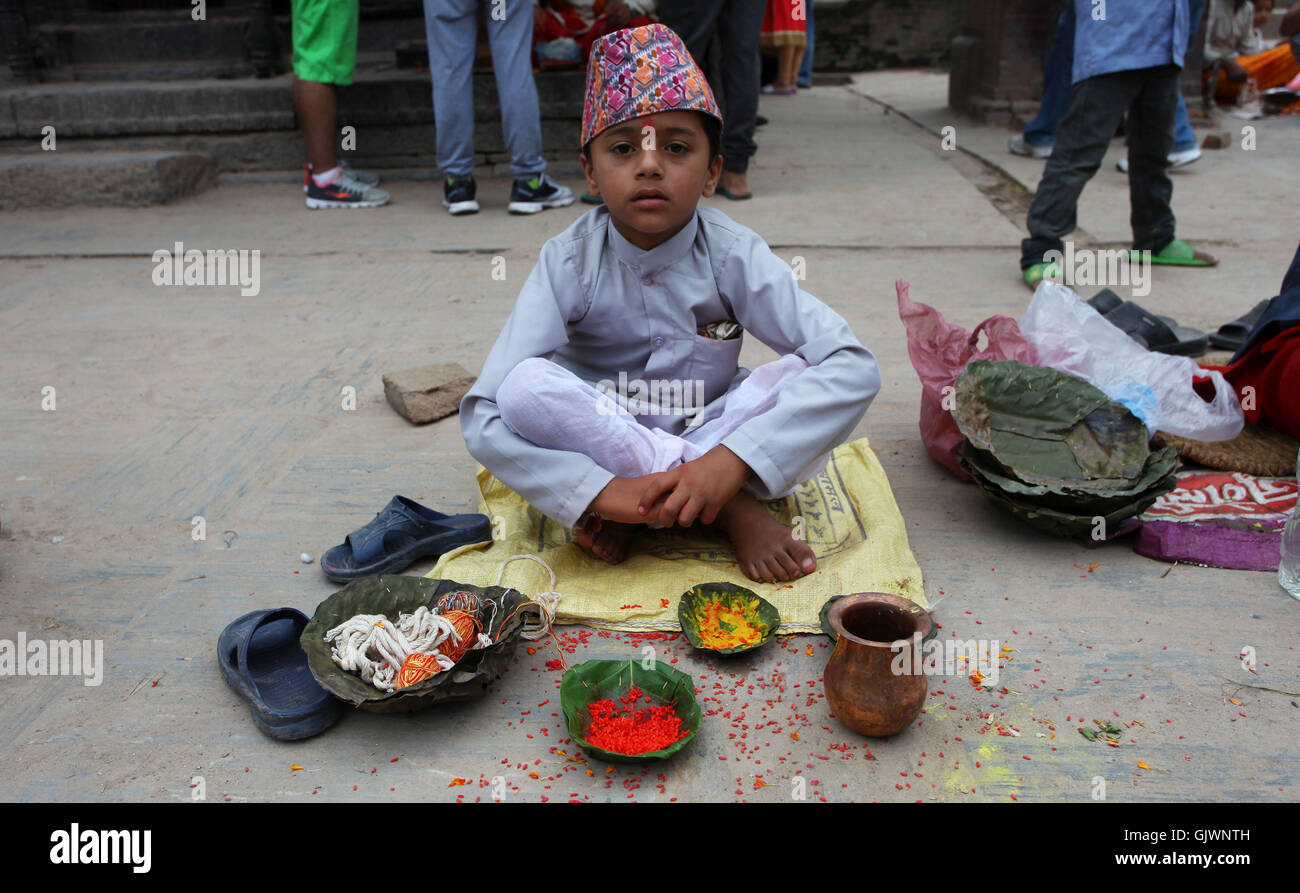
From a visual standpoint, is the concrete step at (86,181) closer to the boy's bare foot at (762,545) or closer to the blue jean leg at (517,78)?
the blue jean leg at (517,78)

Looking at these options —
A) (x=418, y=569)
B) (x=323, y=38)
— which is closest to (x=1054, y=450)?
(x=418, y=569)

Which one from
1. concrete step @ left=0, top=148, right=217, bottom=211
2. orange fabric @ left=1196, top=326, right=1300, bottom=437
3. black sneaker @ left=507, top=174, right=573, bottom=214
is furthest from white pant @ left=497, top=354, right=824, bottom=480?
concrete step @ left=0, top=148, right=217, bottom=211

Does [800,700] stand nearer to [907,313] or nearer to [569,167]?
[907,313]

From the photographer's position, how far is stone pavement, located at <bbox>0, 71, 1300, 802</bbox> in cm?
160

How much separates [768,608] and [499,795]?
0.65 metres

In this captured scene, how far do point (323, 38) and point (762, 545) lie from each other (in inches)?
165

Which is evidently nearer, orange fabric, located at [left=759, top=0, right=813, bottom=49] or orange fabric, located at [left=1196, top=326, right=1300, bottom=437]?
orange fabric, located at [left=1196, top=326, right=1300, bottom=437]

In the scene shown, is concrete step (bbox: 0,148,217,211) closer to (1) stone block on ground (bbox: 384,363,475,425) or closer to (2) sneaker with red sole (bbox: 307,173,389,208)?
(2) sneaker with red sole (bbox: 307,173,389,208)

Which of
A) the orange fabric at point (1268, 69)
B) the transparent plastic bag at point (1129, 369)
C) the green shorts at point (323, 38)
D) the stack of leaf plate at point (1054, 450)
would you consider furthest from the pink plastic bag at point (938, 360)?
the orange fabric at point (1268, 69)

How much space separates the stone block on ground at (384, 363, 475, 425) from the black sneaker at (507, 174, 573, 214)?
2.41 meters

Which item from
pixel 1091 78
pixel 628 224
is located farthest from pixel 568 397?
pixel 1091 78

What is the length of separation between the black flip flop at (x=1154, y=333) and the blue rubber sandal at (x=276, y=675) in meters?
2.48

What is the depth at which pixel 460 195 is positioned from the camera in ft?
17.4

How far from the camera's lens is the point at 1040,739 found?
1.65m
